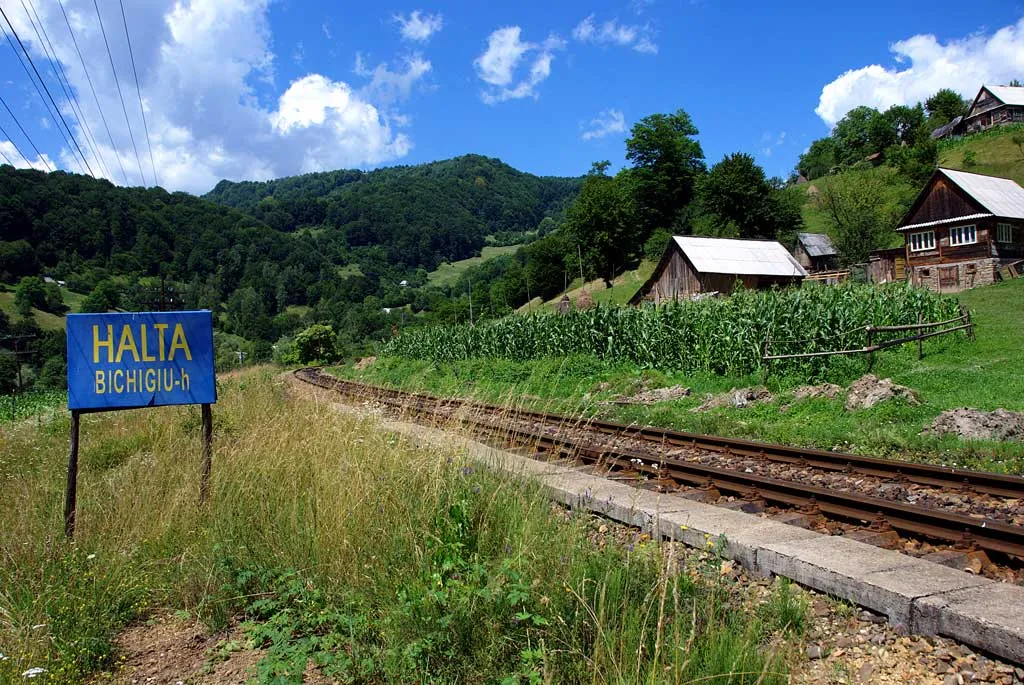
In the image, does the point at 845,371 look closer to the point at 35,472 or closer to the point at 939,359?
the point at 939,359

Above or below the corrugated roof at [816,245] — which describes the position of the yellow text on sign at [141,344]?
below

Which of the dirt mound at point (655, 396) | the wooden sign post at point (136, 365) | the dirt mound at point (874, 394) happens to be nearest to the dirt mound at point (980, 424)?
the dirt mound at point (874, 394)

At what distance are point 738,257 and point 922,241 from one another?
11.7m

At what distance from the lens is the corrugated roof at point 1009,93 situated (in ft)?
249

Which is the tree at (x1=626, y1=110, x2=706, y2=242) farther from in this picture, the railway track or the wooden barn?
the railway track

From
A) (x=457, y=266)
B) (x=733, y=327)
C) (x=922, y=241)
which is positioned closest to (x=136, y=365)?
(x=733, y=327)

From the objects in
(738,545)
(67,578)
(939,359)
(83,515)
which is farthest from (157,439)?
(939,359)

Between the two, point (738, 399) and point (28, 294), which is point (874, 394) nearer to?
point (738, 399)

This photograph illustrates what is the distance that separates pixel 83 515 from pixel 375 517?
2605 mm

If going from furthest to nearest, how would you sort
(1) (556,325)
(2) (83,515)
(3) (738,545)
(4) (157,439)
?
(1) (556,325), (4) (157,439), (2) (83,515), (3) (738,545)

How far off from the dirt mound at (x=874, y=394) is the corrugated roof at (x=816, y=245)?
5094cm

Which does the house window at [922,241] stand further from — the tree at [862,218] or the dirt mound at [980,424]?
the dirt mound at [980,424]

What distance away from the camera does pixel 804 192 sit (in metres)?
81.6

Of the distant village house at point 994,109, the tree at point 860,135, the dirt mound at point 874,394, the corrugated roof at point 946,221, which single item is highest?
the tree at point 860,135
